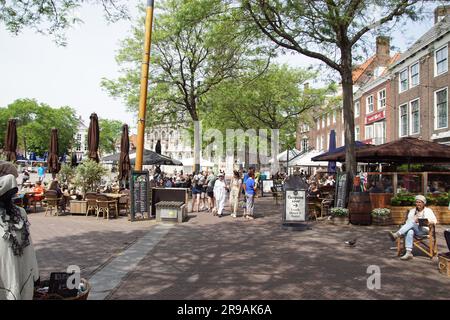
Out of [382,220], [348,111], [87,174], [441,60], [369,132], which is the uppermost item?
[441,60]

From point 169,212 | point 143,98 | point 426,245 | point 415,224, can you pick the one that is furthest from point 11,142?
point 426,245

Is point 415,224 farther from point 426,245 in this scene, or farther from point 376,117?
point 376,117

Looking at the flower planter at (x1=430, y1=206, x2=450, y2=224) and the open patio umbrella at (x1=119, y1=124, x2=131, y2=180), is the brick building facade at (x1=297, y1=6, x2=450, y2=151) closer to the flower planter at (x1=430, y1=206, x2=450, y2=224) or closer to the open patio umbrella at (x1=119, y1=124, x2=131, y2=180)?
the flower planter at (x1=430, y1=206, x2=450, y2=224)

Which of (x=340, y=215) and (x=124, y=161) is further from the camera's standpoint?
(x=124, y=161)

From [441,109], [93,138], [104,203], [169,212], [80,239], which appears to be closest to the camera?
[80,239]

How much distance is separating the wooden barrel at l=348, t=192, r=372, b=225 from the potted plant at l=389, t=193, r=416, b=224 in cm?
86

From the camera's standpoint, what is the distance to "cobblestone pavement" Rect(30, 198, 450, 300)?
17.3ft

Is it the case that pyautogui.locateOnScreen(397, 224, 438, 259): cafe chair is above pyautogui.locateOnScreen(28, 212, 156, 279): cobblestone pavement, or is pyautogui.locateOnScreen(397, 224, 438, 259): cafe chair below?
above

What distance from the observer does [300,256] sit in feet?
24.7

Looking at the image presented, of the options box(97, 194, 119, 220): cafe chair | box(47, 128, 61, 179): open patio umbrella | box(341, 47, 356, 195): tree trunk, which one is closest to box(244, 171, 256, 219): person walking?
box(341, 47, 356, 195): tree trunk

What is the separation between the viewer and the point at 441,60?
24.0 meters

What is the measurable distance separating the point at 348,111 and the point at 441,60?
15.1 meters
